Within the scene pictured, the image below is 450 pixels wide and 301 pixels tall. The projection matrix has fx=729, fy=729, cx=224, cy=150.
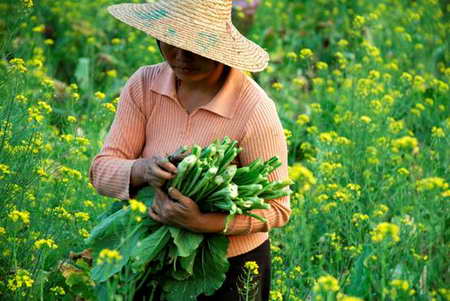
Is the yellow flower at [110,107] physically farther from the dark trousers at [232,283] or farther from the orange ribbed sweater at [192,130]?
the dark trousers at [232,283]

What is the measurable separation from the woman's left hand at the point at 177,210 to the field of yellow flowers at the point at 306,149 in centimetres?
49

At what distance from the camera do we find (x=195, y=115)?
287 cm

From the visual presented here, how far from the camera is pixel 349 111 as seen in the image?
16.7 feet

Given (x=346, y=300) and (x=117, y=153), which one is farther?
(x=117, y=153)

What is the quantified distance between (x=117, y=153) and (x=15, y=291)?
0.74 m

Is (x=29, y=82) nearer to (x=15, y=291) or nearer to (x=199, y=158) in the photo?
(x=15, y=291)

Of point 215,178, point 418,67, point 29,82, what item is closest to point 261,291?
point 215,178

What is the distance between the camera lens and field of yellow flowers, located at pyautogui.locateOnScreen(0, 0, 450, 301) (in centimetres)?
332

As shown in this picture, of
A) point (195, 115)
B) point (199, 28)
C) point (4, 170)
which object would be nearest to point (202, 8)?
point (199, 28)

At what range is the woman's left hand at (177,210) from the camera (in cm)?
262

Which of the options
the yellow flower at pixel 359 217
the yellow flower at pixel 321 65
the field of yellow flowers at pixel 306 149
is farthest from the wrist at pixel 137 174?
the yellow flower at pixel 321 65

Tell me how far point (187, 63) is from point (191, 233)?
25.2 inches

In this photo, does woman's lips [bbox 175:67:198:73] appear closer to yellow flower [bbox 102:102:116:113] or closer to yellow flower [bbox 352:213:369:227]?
yellow flower [bbox 352:213:369:227]

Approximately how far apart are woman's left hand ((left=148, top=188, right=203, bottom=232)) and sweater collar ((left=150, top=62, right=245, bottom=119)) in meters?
0.39
